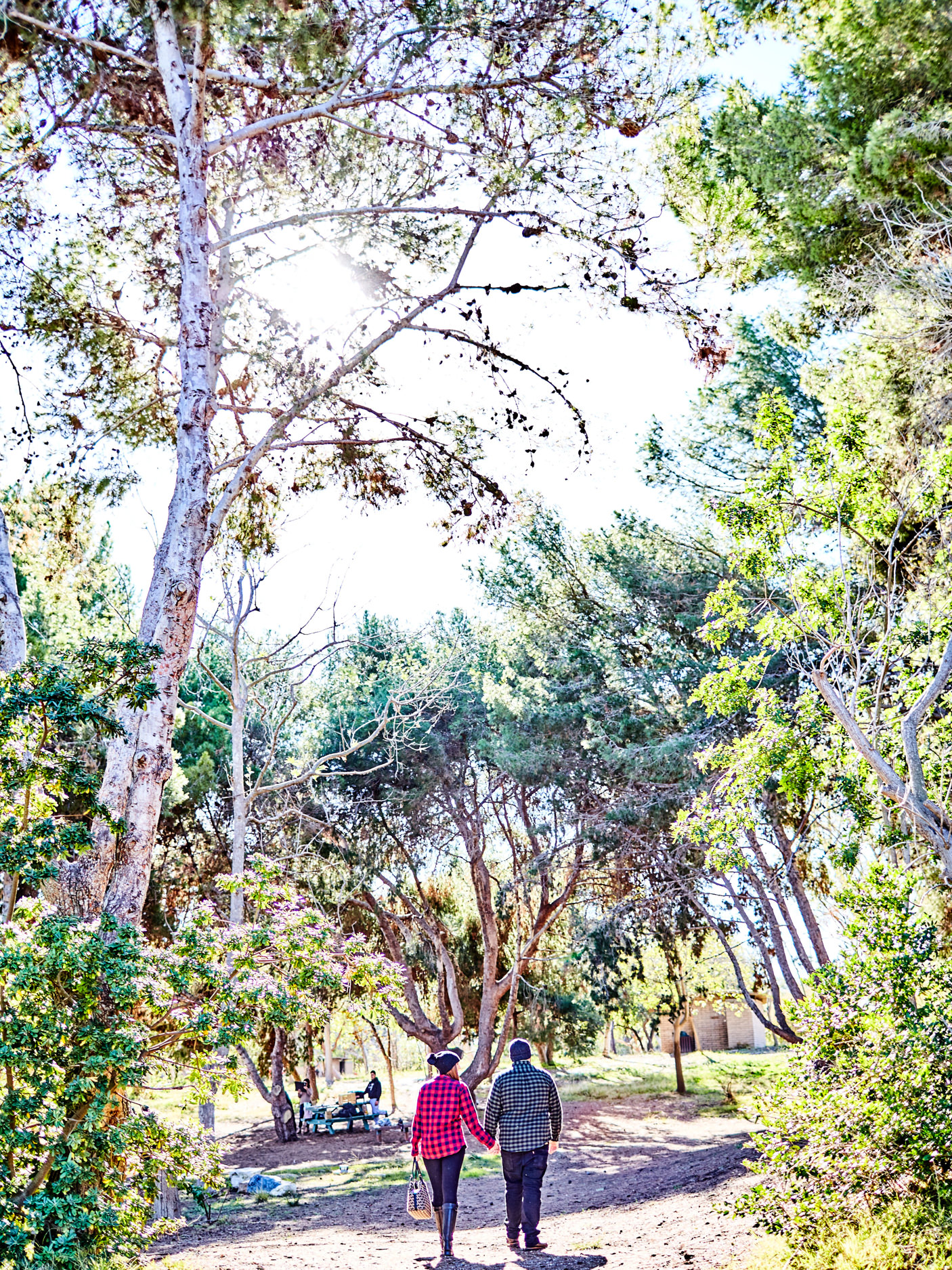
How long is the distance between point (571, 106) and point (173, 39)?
3055 millimetres

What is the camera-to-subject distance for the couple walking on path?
707cm

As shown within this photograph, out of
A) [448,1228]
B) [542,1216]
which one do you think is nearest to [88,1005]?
[448,1228]

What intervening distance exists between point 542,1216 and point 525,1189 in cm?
328

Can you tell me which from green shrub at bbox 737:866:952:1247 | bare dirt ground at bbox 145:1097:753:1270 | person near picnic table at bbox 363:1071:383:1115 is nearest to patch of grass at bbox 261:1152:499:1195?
bare dirt ground at bbox 145:1097:753:1270

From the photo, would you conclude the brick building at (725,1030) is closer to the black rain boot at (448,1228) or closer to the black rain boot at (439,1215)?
the black rain boot at (439,1215)

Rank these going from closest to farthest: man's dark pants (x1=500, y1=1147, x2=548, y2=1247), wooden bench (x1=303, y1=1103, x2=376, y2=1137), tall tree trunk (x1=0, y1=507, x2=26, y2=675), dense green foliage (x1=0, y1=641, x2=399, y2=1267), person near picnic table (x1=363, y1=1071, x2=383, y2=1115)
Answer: dense green foliage (x1=0, y1=641, x2=399, y2=1267) < tall tree trunk (x1=0, y1=507, x2=26, y2=675) < man's dark pants (x1=500, y1=1147, x2=548, y2=1247) < wooden bench (x1=303, y1=1103, x2=376, y2=1137) < person near picnic table (x1=363, y1=1071, x2=383, y2=1115)

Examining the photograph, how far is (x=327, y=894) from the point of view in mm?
22062

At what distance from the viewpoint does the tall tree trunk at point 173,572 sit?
6.14 metres

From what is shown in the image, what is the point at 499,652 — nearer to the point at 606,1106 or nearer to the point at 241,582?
the point at 241,582

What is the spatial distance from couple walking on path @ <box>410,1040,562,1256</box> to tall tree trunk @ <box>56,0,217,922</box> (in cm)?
264

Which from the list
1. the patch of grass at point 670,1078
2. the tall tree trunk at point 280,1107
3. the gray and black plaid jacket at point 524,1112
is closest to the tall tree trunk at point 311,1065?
the tall tree trunk at point 280,1107

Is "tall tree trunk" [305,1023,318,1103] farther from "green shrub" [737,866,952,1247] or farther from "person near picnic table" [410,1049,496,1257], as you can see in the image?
"green shrub" [737,866,952,1247]

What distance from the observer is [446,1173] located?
7.13 metres

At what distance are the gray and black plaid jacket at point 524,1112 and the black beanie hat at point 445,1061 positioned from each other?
34 centimetres
